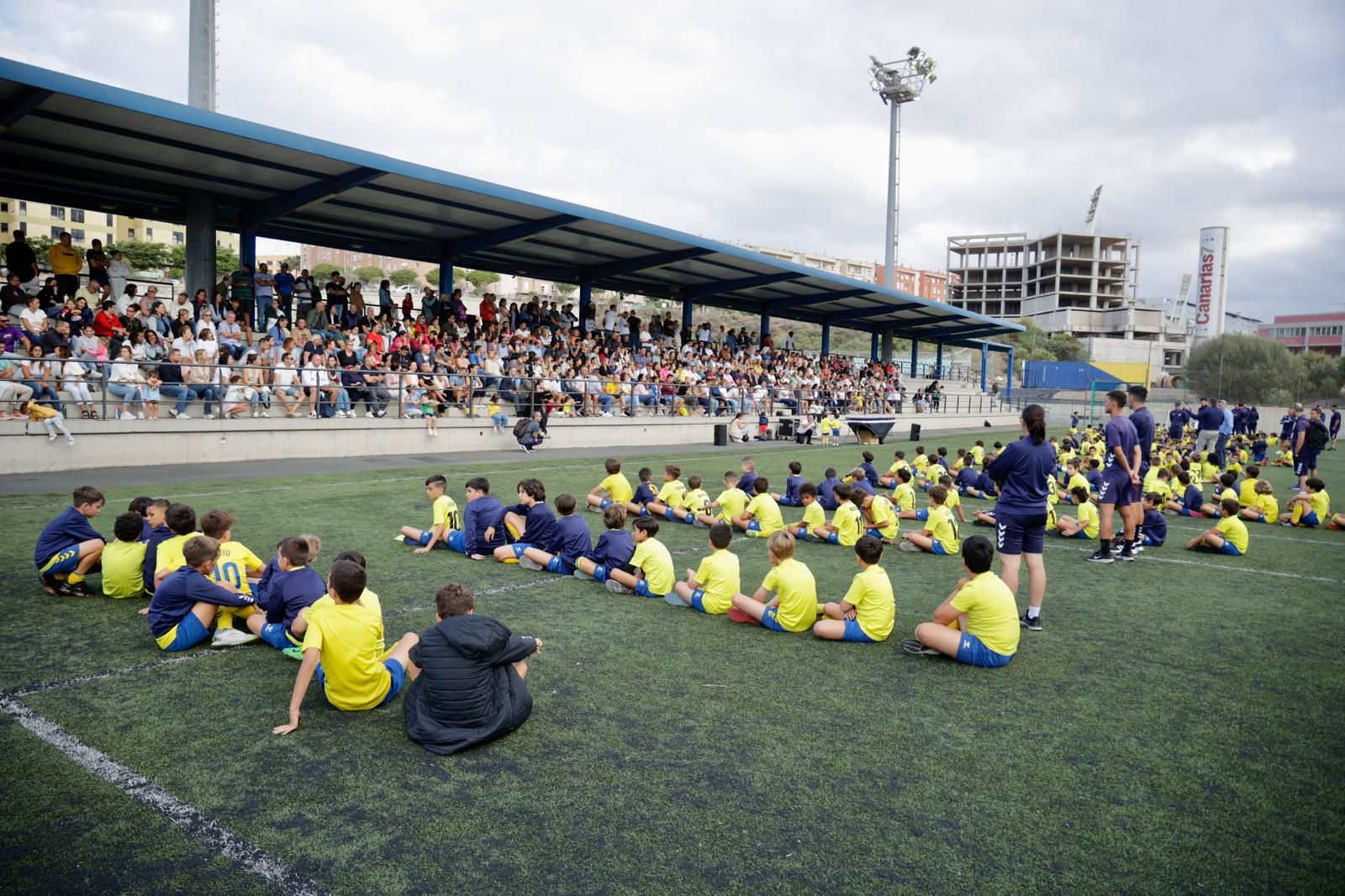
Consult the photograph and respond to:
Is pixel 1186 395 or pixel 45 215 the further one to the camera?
pixel 45 215

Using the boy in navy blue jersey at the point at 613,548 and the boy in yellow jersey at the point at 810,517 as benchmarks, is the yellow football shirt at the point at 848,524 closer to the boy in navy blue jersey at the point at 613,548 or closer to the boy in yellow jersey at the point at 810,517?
the boy in yellow jersey at the point at 810,517

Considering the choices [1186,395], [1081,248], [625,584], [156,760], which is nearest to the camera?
[156,760]

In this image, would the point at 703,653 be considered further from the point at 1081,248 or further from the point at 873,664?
the point at 1081,248

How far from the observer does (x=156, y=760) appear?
13.4ft

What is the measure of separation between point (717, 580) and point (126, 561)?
475cm

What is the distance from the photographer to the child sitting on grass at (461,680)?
4.19 metres

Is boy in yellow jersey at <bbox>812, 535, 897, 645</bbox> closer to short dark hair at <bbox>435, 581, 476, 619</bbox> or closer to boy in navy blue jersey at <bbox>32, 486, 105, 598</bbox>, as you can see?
short dark hair at <bbox>435, 581, 476, 619</bbox>

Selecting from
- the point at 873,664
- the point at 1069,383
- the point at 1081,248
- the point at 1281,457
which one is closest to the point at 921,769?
the point at 873,664

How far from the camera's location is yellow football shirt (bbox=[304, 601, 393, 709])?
14.9 feet

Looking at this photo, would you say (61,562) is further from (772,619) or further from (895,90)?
(895,90)

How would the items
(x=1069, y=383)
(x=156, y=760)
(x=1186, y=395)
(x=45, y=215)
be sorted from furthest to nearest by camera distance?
(x=45, y=215) → (x=1069, y=383) → (x=1186, y=395) → (x=156, y=760)

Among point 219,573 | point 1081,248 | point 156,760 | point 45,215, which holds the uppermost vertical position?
point 1081,248

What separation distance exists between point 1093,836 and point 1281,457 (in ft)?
83.9

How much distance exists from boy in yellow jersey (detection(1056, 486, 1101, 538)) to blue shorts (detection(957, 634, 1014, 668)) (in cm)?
589
